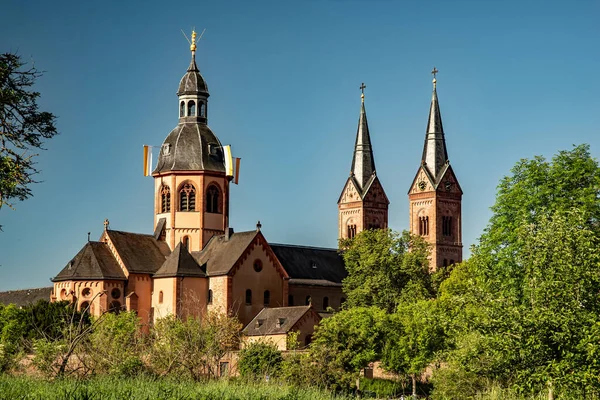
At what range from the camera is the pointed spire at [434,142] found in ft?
412

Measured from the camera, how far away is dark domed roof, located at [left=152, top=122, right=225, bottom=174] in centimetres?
8819

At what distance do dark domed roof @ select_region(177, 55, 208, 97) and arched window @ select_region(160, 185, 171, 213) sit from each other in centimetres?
824

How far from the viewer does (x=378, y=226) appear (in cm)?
12875

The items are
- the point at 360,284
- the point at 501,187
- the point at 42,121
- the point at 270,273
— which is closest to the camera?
the point at 42,121

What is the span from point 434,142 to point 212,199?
144 feet

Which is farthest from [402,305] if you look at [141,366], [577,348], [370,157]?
[370,157]

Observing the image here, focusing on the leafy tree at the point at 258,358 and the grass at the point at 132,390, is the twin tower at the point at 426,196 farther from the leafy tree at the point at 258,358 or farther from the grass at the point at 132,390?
the grass at the point at 132,390

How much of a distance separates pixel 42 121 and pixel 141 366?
51.8 feet

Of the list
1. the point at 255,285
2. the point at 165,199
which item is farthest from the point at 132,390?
the point at 165,199

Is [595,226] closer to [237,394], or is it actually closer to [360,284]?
[237,394]

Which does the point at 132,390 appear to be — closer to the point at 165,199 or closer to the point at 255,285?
the point at 255,285

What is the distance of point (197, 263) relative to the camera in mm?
84562

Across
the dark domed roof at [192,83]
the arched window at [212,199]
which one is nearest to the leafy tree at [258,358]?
the arched window at [212,199]

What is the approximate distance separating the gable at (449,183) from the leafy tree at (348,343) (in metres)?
53.6
